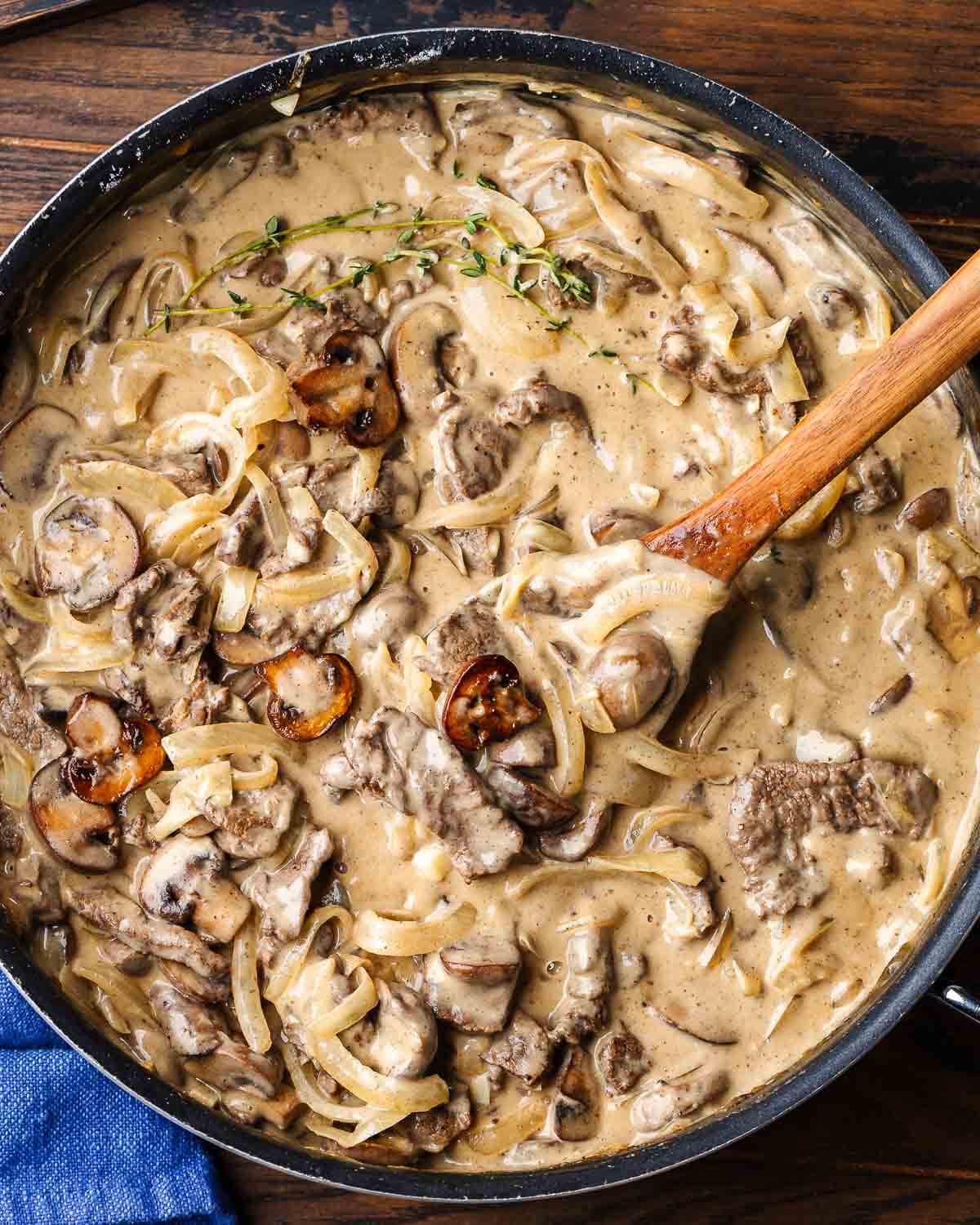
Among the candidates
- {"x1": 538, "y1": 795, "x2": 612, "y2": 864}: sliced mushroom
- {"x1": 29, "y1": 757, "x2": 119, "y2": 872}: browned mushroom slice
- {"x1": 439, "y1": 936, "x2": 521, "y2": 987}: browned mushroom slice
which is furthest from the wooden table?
{"x1": 538, "y1": 795, "x2": 612, "y2": 864}: sliced mushroom

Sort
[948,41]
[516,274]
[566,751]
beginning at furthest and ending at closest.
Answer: [948,41], [516,274], [566,751]

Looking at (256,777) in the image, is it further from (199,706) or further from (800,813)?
(800,813)

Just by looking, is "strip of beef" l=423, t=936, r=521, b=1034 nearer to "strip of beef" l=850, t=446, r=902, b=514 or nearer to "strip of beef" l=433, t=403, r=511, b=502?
"strip of beef" l=433, t=403, r=511, b=502

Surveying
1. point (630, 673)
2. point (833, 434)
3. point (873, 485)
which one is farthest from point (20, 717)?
point (873, 485)

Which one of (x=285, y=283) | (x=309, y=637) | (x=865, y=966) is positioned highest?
(x=285, y=283)

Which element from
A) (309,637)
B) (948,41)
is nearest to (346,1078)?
(309,637)

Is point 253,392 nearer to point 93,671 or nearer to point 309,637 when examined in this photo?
point 309,637
